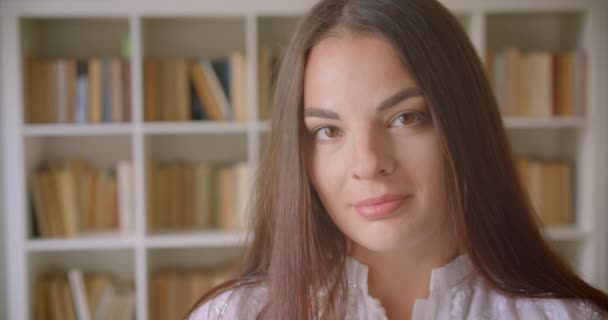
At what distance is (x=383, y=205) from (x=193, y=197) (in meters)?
1.86

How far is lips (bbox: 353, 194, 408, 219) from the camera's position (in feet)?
2.62

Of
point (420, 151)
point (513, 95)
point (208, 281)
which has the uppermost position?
point (513, 95)

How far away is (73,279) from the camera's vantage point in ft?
8.00

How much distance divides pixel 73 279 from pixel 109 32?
3.89ft

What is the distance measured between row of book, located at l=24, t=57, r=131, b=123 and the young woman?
1620mm

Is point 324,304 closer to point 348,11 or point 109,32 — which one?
point 348,11

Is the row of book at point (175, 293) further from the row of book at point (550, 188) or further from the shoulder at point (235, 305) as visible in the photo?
the shoulder at point (235, 305)

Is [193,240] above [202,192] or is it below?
below

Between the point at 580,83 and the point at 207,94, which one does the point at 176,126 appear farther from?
the point at 580,83

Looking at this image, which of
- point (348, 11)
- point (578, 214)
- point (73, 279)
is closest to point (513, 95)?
point (578, 214)

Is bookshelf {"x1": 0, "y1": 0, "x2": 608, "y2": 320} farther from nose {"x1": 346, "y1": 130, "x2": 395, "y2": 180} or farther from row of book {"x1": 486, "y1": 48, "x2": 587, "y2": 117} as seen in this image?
nose {"x1": 346, "y1": 130, "x2": 395, "y2": 180}

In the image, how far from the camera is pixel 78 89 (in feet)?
7.75

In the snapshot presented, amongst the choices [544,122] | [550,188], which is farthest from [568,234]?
[544,122]

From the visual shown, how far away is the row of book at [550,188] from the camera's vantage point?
2.53m
